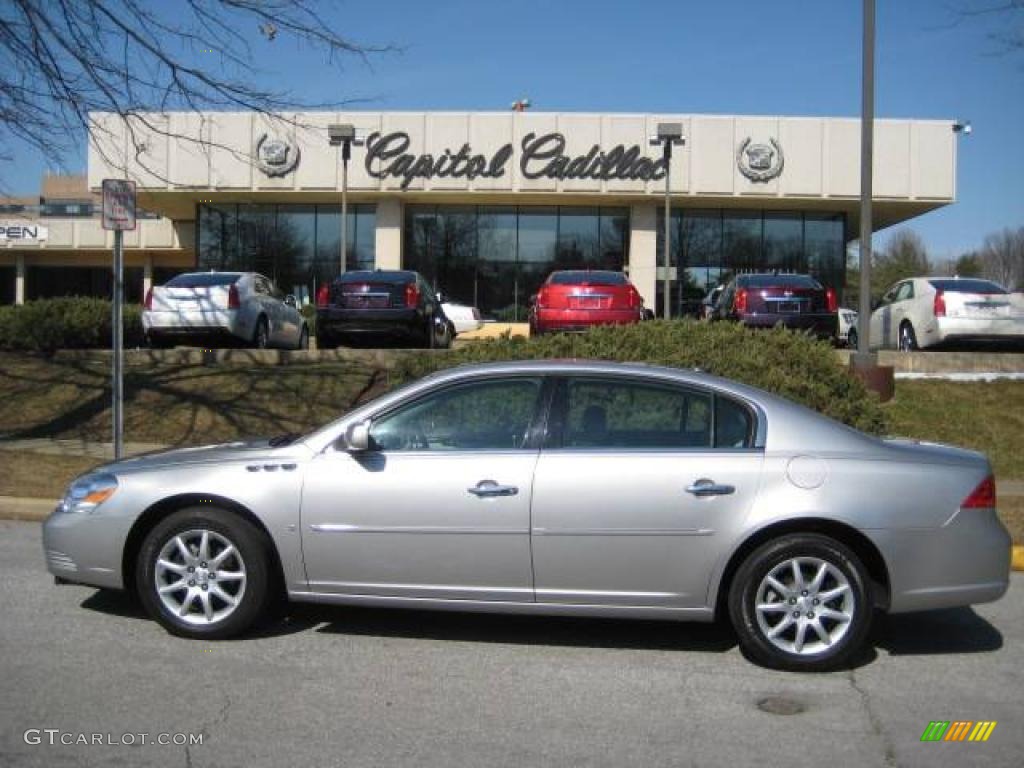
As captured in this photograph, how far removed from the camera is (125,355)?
1552 centimetres

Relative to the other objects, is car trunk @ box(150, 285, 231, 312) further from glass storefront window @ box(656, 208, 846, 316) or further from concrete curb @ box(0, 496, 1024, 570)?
glass storefront window @ box(656, 208, 846, 316)

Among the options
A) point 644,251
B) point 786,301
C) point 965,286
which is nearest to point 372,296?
point 786,301

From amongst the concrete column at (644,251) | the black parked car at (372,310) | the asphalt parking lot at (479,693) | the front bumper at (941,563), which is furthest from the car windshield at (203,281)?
the concrete column at (644,251)

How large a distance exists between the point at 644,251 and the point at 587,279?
17789 mm

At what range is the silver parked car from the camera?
511 cm

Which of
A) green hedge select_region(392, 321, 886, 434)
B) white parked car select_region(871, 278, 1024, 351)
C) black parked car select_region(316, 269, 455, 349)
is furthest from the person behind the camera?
black parked car select_region(316, 269, 455, 349)

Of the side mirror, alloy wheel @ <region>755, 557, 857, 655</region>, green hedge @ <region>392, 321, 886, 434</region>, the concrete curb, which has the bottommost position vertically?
the concrete curb

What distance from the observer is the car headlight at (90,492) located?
558cm

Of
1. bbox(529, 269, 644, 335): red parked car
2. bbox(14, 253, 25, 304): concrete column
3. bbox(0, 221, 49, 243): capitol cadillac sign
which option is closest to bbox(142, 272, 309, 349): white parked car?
bbox(529, 269, 644, 335): red parked car

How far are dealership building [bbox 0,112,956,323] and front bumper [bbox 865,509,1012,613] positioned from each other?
2446 centimetres

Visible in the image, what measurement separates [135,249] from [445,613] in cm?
3972

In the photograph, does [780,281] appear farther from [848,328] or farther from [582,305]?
[848,328]

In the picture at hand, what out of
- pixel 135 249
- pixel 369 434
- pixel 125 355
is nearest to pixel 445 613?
pixel 369 434

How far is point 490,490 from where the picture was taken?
5.18 m
